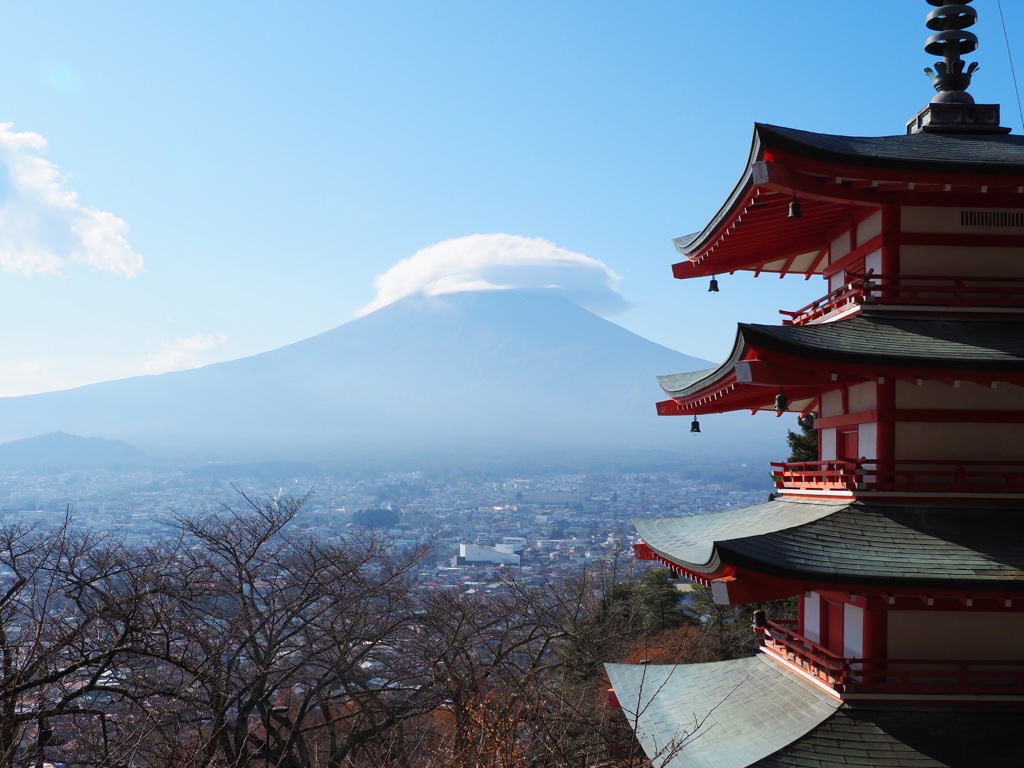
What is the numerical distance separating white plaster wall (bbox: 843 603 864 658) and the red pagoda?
0.10 feet

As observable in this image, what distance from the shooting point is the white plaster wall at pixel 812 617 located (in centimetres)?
950

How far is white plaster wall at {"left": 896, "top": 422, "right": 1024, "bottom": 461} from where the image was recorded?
8.57m

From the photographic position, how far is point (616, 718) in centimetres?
1762

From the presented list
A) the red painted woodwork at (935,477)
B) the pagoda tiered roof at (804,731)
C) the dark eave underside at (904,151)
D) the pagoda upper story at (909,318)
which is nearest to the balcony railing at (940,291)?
the pagoda upper story at (909,318)

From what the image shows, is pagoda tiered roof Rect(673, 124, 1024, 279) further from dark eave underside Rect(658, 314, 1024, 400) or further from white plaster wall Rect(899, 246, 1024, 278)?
dark eave underside Rect(658, 314, 1024, 400)

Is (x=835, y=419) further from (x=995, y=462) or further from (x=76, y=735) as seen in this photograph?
(x=76, y=735)

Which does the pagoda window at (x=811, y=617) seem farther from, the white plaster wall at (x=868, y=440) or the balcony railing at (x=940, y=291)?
the balcony railing at (x=940, y=291)

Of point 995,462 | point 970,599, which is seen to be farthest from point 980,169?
point 970,599

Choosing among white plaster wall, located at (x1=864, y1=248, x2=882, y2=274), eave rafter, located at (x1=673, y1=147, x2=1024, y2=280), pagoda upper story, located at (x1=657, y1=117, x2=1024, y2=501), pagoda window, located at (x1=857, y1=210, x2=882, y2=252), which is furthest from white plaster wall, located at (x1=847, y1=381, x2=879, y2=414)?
eave rafter, located at (x1=673, y1=147, x2=1024, y2=280)

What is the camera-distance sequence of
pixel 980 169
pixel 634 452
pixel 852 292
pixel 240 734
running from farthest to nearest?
1. pixel 634 452
2. pixel 240 734
3. pixel 852 292
4. pixel 980 169

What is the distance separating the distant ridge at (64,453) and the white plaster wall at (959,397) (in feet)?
405

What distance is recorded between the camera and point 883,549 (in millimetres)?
7871

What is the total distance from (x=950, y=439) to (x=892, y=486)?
746 mm

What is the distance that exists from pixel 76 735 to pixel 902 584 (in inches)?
393
